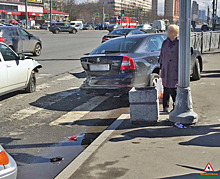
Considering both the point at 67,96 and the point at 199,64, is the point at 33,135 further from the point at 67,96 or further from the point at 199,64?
the point at 199,64

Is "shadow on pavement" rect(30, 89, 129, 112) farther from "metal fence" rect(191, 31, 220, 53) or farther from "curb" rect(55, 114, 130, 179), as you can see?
"metal fence" rect(191, 31, 220, 53)

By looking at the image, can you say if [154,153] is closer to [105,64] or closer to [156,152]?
[156,152]

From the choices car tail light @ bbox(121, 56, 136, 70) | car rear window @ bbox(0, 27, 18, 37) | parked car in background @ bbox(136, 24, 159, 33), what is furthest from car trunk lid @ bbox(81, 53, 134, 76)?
parked car in background @ bbox(136, 24, 159, 33)

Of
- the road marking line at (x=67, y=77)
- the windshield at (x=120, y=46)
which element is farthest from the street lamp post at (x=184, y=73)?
the road marking line at (x=67, y=77)

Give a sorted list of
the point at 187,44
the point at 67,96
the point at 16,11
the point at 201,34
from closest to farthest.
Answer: the point at 187,44, the point at 67,96, the point at 201,34, the point at 16,11

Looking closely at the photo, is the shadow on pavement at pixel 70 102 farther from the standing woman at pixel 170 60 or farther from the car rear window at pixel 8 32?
the car rear window at pixel 8 32

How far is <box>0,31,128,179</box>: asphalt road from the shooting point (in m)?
5.21

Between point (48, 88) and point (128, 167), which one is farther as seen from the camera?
point (48, 88)

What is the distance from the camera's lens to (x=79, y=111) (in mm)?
7930

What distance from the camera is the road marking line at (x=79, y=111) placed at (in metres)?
7.20

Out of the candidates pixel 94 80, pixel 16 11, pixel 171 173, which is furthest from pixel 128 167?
pixel 16 11

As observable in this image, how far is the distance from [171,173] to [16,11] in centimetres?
9387

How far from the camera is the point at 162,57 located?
23.0 feet

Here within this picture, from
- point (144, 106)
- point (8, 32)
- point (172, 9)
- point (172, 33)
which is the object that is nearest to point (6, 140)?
point (144, 106)
